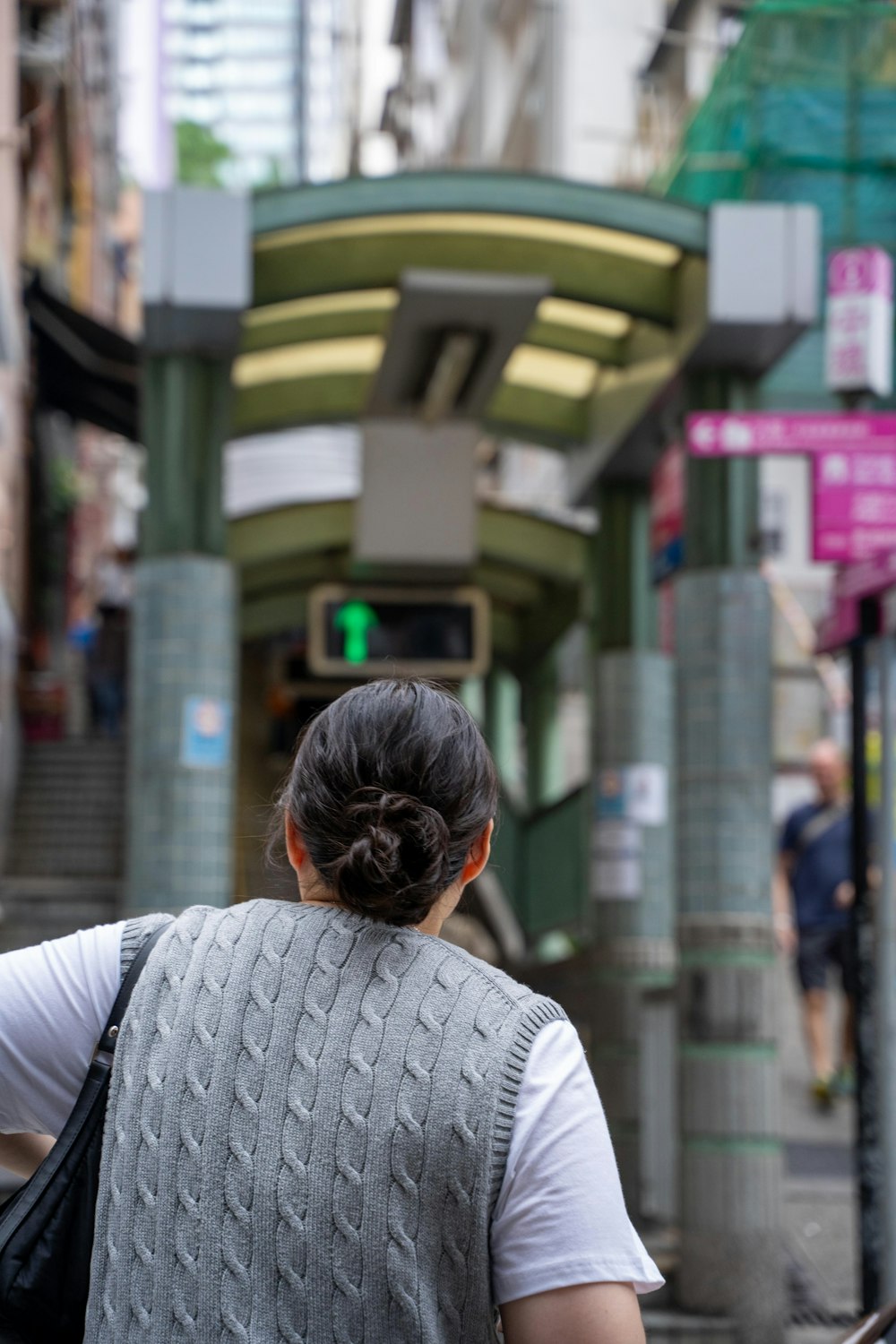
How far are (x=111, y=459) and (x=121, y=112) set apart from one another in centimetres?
637

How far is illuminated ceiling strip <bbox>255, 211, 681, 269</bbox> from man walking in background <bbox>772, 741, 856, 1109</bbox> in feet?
12.7

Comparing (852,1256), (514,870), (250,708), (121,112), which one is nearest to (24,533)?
(250,708)

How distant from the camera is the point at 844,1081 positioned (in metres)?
10.6

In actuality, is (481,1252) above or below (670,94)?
below

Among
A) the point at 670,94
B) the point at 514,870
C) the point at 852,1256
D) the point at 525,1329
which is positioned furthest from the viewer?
the point at 670,94

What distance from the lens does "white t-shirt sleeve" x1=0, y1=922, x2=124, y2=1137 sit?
Result: 1842mm

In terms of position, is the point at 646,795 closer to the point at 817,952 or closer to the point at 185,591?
the point at 817,952

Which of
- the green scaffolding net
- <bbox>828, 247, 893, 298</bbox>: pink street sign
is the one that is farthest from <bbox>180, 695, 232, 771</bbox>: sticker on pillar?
the green scaffolding net

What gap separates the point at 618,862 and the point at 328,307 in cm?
308

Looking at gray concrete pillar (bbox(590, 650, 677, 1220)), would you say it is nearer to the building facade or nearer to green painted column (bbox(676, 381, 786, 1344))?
green painted column (bbox(676, 381, 786, 1344))

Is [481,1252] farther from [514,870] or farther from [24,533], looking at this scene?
[24,533]

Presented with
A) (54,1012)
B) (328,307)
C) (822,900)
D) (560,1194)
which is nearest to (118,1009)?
(54,1012)

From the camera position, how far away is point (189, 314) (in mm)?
7312

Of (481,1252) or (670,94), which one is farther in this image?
(670,94)
